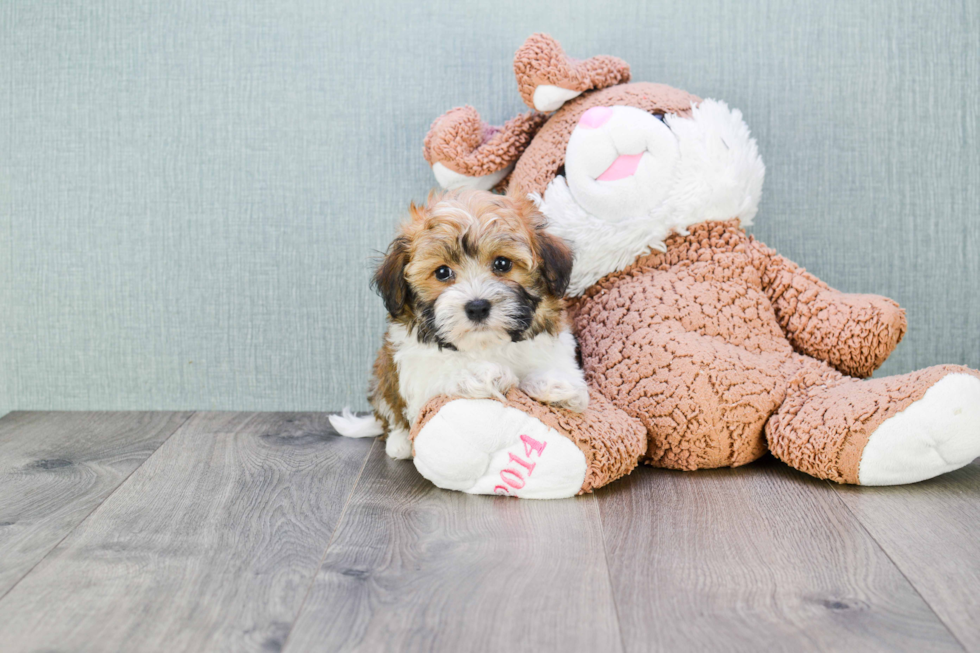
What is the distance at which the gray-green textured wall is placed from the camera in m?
2.32

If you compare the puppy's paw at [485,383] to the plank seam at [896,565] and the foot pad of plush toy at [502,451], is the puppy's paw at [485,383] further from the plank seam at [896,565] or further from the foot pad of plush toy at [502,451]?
the plank seam at [896,565]

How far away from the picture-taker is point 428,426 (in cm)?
167

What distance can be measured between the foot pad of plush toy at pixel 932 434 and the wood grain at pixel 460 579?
0.62 metres

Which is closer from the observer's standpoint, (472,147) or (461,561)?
(461,561)

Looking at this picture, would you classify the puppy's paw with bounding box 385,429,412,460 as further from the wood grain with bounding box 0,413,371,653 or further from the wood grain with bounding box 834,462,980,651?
the wood grain with bounding box 834,462,980,651

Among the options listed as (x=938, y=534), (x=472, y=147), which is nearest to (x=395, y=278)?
(x=472, y=147)

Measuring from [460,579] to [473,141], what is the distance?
1242 millimetres

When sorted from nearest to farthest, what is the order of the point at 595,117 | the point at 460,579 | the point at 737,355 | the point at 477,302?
the point at 460,579 < the point at 477,302 < the point at 737,355 < the point at 595,117

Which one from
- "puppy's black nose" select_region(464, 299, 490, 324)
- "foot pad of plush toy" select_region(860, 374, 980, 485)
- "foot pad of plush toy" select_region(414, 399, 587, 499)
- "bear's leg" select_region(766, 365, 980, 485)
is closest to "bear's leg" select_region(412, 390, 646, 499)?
"foot pad of plush toy" select_region(414, 399, 587, 499)

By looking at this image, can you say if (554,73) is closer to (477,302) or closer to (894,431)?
(477,302)

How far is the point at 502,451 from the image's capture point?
1.66 meters

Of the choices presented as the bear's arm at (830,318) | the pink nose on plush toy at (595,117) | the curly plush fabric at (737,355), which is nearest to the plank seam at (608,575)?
the curly plush fabric at (737,355)

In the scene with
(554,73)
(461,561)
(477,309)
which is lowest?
(461,561)

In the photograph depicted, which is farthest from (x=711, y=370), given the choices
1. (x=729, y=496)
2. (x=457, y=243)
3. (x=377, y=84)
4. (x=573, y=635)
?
(x=377, y=84)
